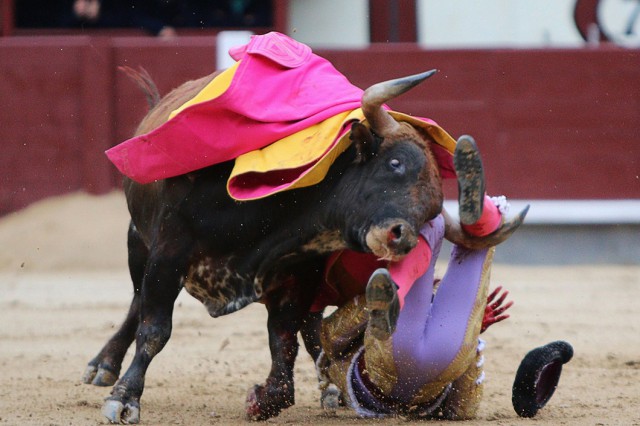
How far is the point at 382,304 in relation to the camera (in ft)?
8.79

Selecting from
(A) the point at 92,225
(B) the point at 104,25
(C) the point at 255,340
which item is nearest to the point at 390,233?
(C) the point at 255,340

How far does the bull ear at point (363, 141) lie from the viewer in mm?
2814

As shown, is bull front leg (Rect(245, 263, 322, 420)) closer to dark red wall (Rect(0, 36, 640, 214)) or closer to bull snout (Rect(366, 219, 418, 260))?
bull snout (Rect(366, 219, 418, 260))

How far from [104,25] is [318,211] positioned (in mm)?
6592

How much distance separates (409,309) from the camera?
3008mm

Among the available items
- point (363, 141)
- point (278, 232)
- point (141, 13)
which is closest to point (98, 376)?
point (278, 232)

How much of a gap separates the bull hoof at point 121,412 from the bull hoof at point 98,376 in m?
0.59

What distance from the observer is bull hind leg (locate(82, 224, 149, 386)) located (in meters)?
3.66

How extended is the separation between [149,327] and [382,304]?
753mm

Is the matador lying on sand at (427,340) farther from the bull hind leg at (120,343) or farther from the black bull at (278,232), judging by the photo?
the bull hind leg at (120,343)

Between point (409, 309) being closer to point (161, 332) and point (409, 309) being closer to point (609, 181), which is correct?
point (161, 332)

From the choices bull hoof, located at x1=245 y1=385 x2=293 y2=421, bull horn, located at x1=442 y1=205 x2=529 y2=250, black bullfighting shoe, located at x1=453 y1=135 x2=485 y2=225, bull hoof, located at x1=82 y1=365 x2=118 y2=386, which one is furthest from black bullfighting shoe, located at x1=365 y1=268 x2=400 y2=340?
bull hoof, located at x1=82 y1=365 x2=118 y2=386

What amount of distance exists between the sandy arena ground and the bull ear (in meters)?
0.67

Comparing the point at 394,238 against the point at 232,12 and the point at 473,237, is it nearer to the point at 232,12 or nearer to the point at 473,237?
the point at 473,237
